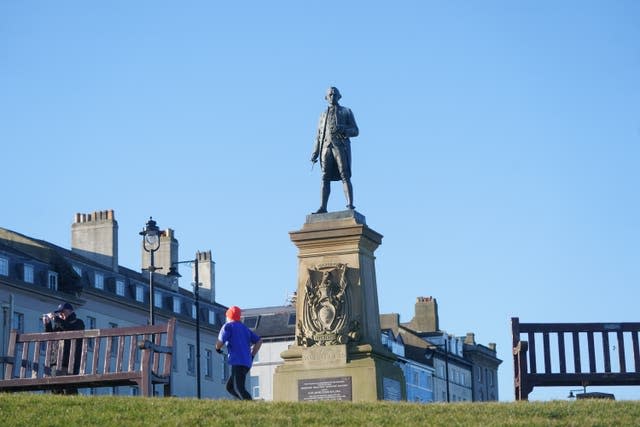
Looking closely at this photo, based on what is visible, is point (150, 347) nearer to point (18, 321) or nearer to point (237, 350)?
point (237, 350)

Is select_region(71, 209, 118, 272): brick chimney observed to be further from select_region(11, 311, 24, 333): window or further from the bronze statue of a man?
the bronze statue of a man


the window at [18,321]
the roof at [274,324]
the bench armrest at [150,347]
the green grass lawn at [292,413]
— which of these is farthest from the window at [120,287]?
the green grass lawn at [292,413]

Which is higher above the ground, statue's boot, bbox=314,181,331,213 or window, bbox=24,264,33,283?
window, bbox=24,264,33,283

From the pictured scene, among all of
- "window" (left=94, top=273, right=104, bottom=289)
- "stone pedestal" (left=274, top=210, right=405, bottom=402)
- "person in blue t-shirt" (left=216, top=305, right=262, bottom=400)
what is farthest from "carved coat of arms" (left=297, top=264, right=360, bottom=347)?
"window" (left=94, top=273, right=104, bottom=289)

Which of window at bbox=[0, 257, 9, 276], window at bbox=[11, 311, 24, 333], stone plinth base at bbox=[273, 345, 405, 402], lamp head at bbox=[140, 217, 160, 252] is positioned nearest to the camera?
stone plinth base at bbox=[273, 345, 405, 402]

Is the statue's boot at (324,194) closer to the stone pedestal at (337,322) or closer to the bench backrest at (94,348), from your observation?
the stone pedestal at (337,322)

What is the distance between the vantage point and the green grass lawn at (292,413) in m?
16.5

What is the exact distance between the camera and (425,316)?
10800 centimetres

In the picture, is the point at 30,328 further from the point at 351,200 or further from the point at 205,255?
the point at 351,200

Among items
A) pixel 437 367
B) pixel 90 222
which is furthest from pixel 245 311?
pixel 90 222

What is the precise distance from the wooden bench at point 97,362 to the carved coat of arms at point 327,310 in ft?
11.4

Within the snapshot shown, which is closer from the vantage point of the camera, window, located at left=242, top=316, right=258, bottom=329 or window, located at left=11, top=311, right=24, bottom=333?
window, located at left=11, top=311, right=24, bottom=333

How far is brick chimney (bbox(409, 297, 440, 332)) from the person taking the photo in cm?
10806

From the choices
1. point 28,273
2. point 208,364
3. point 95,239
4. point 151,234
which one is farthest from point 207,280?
point 151,234
